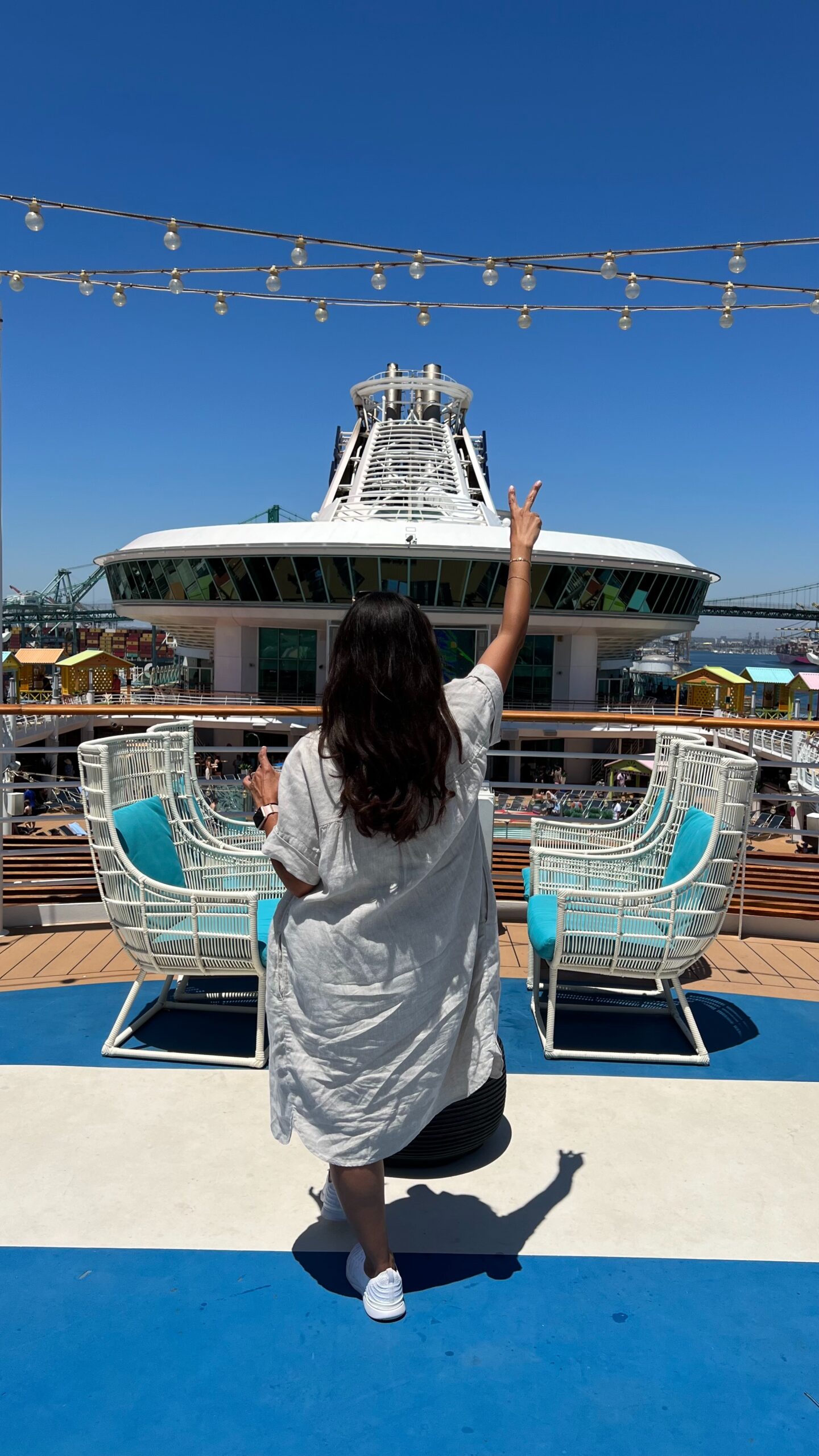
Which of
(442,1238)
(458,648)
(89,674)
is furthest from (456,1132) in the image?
(89,674)

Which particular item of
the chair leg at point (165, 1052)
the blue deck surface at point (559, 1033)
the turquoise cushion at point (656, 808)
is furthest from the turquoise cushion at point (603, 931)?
the chair leg at point (165, 1052)

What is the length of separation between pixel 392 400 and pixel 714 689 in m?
22.9

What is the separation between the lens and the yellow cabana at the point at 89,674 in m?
33.7

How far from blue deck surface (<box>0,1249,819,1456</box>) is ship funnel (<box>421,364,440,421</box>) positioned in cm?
4515

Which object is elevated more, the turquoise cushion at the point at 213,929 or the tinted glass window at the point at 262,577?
the tinted glass window at the point at 262,577

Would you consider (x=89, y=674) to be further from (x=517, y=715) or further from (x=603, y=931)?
(x=603, y=931)

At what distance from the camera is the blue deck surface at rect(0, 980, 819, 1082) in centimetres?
346

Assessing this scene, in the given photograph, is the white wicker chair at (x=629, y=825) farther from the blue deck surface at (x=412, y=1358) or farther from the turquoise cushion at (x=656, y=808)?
the blue deck surface at (x=412, y=1358)

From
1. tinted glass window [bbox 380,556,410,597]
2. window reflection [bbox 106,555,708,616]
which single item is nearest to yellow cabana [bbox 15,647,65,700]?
window reflection [bbox 106,555,708,616]

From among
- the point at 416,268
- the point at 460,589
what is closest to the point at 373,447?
the point at 460,589

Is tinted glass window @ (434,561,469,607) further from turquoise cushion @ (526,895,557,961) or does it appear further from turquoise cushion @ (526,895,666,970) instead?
turquoise cushion @ (526,895,666,970)

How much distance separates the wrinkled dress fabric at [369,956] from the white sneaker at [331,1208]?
0.46 m

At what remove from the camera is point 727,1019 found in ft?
13.1

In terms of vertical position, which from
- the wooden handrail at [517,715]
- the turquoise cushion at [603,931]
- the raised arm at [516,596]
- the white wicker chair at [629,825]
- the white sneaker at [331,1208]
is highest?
the raised arm at [516,596]
